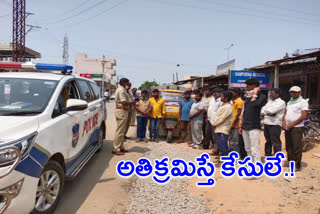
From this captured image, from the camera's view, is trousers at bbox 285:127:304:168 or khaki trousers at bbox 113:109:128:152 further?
khaki trousers at bbox 113:109:128:152

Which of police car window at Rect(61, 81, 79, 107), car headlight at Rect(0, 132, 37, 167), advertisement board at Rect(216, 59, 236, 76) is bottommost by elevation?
car headlight at Rect(0, 132, 37, 167)

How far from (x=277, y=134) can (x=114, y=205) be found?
3.74 metres

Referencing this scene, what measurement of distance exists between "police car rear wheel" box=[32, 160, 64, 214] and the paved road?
0.28 m

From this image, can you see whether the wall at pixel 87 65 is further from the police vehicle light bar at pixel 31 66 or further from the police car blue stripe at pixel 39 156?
the police car blue stripe at pixel 39 156

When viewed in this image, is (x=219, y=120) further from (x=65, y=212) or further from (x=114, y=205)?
(x=65, y=212)

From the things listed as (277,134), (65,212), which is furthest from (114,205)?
(277,134)

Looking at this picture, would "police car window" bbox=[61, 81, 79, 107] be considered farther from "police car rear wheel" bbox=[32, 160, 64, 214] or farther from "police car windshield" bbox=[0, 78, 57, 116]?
"police car rear wheel" bbox=[32, 160, 64, 214]

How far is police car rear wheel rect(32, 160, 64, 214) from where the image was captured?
2625 millimetres

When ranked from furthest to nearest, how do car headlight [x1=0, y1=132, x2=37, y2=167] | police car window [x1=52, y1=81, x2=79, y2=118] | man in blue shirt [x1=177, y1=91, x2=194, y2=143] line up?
man in blue shirt [x1=177, y1=91, x2=194, y2=143]
police car window [x1=52, y1=81, x2=79, y2=118]
car headlight [x1=0, y1=132, x2=37, y2=167]

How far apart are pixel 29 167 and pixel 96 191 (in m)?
1.60

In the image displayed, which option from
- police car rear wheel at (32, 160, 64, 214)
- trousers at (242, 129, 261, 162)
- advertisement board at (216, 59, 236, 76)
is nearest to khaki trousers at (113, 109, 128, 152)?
police car rear wheel at (32, 160, 64, 214)

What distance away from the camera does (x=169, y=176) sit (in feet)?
14.7

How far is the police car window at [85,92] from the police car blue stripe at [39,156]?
6.43ft

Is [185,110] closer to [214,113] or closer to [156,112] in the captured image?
[156,112]
